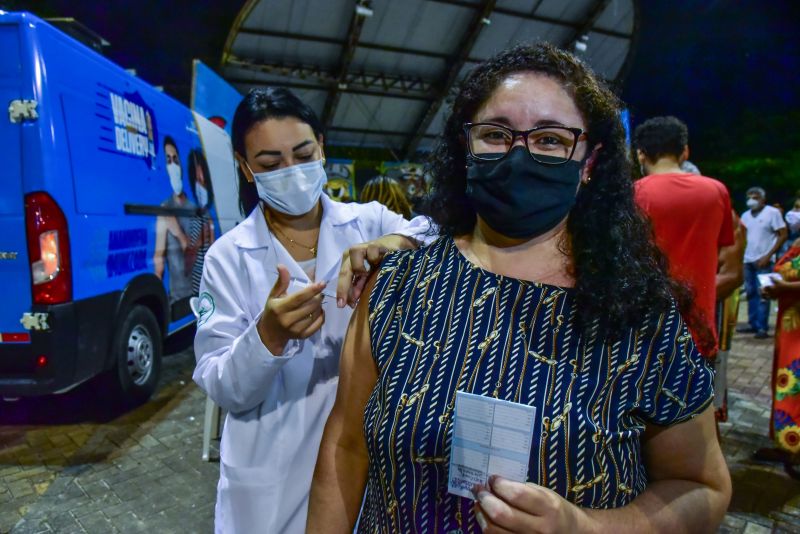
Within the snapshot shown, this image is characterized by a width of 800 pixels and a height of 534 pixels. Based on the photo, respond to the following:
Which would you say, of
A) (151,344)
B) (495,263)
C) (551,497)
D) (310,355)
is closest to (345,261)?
(310,355)

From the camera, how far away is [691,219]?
2840 mm

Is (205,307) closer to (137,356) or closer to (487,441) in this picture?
(487,441)

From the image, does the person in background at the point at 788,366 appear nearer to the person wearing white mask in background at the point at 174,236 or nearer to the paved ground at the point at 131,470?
the paved ground at the point at 131,470

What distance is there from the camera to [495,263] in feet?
3.80

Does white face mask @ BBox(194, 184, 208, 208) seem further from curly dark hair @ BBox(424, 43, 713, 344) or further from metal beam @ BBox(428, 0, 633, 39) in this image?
metal beam @ BBox(428, 0, 633, 39)

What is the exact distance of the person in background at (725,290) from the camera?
3316 mm

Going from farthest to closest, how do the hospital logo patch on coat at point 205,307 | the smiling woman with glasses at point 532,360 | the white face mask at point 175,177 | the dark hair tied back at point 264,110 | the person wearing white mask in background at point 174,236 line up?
the white face mask at point 175,177 → the person wearing white mask in background at point 174,236 → the dark hair tied back at point 264,110 → the hospital logo patch on coat at point 205,307 → the smiling woman with glasses at point 532,360

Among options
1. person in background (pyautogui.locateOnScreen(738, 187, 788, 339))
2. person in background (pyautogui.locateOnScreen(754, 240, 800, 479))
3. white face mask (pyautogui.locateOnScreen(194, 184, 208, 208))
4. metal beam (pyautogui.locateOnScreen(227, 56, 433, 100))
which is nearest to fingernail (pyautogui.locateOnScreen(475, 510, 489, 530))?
person in background (pyautogui.locateOnScreen(754, 240, 800, 479))

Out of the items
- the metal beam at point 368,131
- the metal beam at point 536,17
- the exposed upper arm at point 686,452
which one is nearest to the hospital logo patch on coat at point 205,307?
the exposed upper arm at point 686,452

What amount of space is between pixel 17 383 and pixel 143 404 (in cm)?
120

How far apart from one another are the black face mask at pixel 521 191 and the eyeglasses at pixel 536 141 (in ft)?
0.04

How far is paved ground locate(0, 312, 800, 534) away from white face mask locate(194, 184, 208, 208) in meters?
1.91

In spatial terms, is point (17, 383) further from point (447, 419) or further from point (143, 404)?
point (447, 419)

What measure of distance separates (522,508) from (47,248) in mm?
3250
